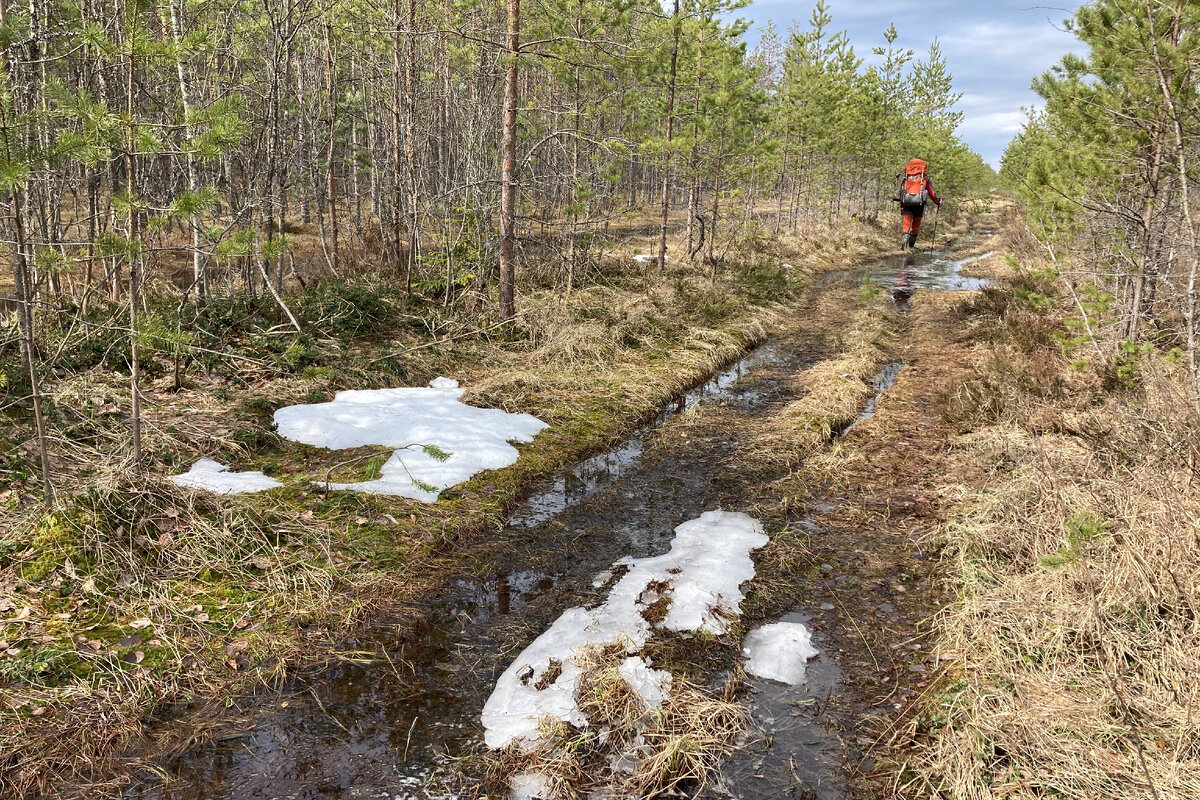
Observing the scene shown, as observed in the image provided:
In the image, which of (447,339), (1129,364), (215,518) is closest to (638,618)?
(215,518)

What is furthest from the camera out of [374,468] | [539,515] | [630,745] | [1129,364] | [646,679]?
[1129,364]

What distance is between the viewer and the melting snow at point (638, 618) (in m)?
3.51

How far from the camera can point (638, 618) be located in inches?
172

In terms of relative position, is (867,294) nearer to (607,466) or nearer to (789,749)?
(607,466)

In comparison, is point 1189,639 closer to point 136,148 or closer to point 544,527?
point 544,527

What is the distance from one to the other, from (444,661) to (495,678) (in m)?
0.35

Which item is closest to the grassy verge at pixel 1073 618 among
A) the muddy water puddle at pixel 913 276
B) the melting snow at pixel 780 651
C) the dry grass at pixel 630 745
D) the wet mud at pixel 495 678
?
the wet mud at pixel 495 678

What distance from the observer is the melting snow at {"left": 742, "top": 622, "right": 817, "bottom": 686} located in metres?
3.94

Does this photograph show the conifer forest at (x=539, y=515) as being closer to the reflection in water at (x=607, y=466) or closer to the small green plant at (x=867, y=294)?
the reflection in water at (x=607, y=466)

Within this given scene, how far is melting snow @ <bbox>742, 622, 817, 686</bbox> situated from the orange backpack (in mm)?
17639

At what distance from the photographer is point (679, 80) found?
54.3 ft

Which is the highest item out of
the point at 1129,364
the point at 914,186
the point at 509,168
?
the point at 914,186

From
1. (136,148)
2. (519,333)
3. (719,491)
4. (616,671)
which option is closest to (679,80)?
(519,333)

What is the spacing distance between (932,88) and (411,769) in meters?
44.2
